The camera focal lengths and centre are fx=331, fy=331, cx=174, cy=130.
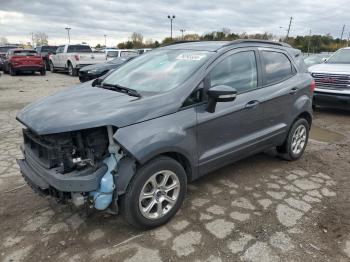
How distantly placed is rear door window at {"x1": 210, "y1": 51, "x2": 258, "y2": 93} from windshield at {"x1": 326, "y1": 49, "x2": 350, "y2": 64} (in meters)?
6.57

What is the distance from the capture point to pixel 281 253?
2922mm

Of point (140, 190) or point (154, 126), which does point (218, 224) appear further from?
point (154, 126)

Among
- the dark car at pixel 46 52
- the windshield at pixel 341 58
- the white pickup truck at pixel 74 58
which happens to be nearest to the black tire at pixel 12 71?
the white pickup truck at pixel 74 58

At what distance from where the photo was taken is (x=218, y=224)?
3.36m

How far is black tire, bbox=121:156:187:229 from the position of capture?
9.66 ft

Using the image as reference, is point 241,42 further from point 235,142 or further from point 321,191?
point 321,191

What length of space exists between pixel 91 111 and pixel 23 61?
1846 centimetres

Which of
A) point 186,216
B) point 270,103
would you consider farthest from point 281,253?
point 270,103

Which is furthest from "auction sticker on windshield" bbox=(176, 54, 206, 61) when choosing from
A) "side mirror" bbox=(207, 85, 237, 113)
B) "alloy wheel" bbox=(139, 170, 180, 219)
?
"alloy wheel" bbox=(139, 170, 180, 219)

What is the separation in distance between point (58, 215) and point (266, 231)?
2.16m

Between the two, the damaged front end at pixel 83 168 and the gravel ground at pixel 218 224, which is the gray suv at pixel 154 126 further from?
the gravel ground at pixel 218 224

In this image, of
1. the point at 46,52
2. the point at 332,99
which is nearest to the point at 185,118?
the point at 332,99

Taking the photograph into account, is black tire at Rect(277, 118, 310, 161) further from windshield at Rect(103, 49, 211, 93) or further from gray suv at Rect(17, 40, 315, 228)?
windshield at Rect(103, 49, 211, 93)

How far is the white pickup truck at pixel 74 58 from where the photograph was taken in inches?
731
